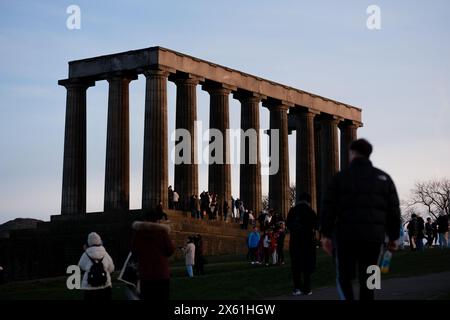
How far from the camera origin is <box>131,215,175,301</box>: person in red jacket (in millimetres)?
17984

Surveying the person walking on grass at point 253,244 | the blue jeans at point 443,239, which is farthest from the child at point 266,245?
the blue jeans at point 443,239

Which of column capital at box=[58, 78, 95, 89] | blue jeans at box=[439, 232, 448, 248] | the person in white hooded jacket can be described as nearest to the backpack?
the person in white hooded jacket

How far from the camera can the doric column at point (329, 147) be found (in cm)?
8381

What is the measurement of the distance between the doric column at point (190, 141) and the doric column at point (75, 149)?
617cm

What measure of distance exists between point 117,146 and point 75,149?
3796 mm

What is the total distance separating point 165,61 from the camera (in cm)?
6569

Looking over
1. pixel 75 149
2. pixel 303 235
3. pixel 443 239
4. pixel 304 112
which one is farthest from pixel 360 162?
pixel 304 112

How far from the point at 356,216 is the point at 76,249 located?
47116 millimetres

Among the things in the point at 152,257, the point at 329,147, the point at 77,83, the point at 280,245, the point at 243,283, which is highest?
the point at 77,83

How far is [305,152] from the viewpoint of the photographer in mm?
80875

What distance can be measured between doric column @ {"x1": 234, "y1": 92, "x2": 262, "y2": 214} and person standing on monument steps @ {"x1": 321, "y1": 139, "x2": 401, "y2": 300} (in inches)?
2299

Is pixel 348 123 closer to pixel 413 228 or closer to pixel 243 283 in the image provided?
pixel 413 228
